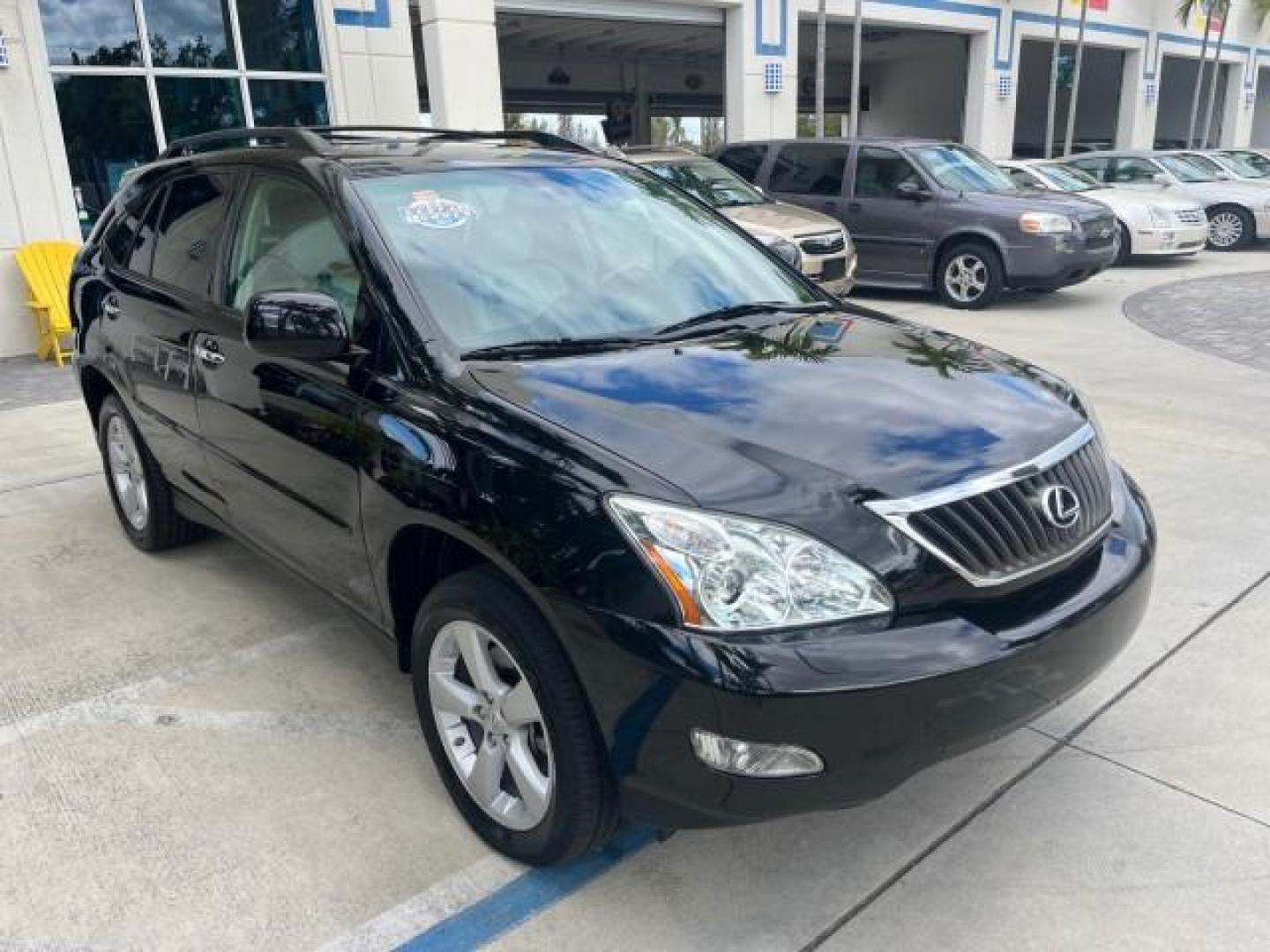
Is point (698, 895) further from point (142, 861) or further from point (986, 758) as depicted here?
point (142, 861)

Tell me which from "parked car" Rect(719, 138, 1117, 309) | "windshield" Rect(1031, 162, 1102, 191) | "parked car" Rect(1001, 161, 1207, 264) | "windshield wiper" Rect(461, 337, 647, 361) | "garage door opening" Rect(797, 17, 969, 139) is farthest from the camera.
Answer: "garage door opening" Rect(797, 17, 969, 139)

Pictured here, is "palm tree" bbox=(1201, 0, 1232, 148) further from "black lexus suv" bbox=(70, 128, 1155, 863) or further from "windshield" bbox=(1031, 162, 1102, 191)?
"black lexus suv" bbox=(70, 128, 1155, 863)

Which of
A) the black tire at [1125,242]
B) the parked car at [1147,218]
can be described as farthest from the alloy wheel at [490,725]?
the black tire at [1125,242]

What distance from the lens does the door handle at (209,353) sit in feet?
11.5

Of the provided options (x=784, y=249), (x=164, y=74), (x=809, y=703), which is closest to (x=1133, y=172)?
(x=784, y=249)

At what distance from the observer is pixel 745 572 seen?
2.07 meters

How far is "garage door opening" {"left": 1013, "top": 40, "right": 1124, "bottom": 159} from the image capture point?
120ft

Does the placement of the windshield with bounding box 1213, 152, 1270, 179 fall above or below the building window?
below

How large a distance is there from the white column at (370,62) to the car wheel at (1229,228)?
465 inches

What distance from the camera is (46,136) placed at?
10.0 meters

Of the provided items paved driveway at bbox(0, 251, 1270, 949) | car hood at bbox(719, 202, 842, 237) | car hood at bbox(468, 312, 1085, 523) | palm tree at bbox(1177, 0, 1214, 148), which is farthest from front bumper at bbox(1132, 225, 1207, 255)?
palm tree at bbox(1177, 0, 1214, 148)

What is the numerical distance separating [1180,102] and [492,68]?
3428 cm

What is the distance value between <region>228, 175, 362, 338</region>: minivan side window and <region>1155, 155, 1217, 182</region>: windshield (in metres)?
16.2

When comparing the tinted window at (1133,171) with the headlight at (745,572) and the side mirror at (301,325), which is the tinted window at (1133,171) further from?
the headlight at (745,572)
